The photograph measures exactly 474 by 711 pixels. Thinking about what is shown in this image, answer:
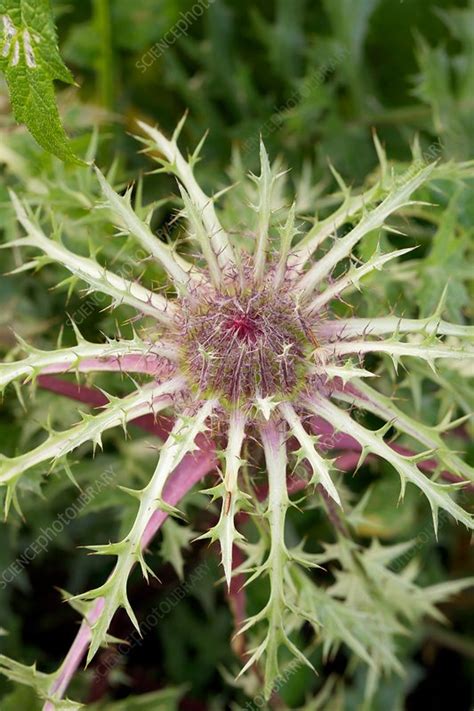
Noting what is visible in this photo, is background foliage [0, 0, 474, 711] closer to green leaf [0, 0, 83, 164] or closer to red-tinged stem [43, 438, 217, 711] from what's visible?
red-tinged stem [43, 438, 217, 711]

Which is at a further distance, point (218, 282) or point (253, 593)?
point (253, 593)

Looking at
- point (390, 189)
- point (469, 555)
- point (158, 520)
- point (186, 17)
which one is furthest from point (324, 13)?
point (158, 520)

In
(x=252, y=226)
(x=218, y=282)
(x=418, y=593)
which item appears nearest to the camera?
(x=218, y=282)

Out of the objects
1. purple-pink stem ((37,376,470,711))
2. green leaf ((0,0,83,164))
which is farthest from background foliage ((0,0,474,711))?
green leaf ((0,0,83,164))

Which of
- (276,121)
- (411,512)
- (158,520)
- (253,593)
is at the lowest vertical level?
(253,593)

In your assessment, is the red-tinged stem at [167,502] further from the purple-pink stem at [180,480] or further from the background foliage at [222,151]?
the background foliage at [222,151]

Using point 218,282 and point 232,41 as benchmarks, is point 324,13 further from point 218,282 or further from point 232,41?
point 218,282

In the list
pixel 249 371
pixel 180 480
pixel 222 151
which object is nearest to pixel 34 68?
pixel 249 371
